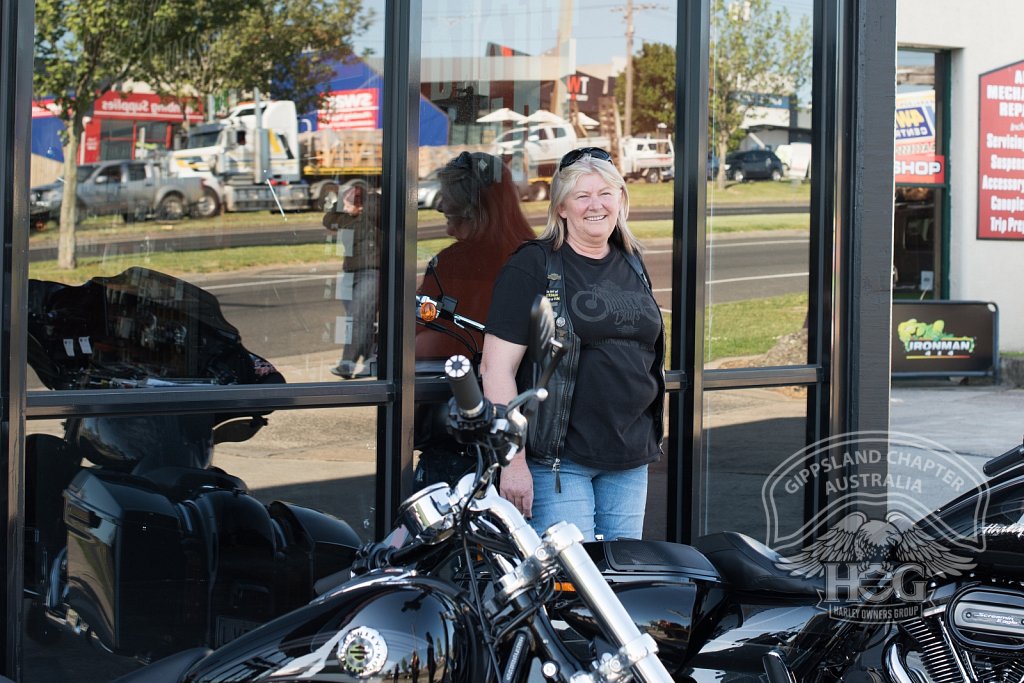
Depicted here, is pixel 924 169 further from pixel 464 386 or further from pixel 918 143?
pixel 464 386

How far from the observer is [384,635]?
5.54ft

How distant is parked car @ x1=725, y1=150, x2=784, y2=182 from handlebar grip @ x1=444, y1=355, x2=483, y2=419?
10.6 ft

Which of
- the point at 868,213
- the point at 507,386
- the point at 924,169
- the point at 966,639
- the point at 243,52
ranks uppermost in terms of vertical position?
the point at 924,169

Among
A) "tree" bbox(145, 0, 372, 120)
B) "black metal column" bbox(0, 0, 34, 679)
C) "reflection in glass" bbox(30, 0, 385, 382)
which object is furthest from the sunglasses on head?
"tree" bbox(145, 0, 372, 120)

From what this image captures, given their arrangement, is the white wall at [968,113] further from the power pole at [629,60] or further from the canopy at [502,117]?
the canopy at [502,117]

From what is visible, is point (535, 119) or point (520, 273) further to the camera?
point (535, 119)

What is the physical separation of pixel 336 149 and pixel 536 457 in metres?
3.27

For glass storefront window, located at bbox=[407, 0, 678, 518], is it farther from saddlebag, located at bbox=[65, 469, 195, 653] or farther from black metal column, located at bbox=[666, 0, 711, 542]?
saddlebag, located at bbox=[65, 469, 195, 653]

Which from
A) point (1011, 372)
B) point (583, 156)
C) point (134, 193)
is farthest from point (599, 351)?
point (1011, 372)

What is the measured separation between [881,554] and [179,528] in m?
2.13

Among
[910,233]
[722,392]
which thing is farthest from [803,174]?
[910,233]

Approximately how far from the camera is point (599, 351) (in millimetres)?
3043

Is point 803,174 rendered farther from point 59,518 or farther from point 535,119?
point 59,518

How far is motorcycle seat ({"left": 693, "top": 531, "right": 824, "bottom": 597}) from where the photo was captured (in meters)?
2.42
